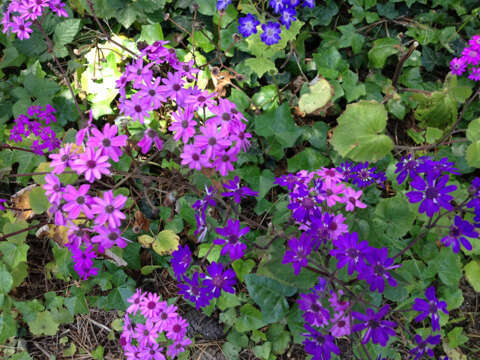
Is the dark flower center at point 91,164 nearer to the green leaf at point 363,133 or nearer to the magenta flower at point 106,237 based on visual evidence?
the magenta flower at point 106,237

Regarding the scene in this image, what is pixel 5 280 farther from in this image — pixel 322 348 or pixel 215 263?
pixel 322 348

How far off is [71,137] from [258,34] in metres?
1.60

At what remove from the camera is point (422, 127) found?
276cm

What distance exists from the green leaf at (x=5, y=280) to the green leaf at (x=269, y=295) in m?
1.67

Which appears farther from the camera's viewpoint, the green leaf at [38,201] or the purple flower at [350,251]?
the green leaf at [38,201]

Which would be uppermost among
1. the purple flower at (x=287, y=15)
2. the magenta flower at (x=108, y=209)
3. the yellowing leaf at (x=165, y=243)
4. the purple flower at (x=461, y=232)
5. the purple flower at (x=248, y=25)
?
the purple flower at (x=287, y=15)

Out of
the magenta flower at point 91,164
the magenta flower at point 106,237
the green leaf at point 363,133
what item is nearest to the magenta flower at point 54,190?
the magenta flower at point 91,164

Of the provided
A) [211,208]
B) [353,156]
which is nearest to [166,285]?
[211,208]

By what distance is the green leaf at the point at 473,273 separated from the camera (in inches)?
94.5

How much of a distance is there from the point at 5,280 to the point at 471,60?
11.9ft

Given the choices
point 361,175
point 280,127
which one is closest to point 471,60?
point 361,175

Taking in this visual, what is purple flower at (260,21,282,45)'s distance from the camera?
252cm

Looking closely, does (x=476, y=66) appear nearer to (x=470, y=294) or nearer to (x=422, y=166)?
(x=422, y=166)

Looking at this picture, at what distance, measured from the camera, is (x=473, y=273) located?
2.42m
